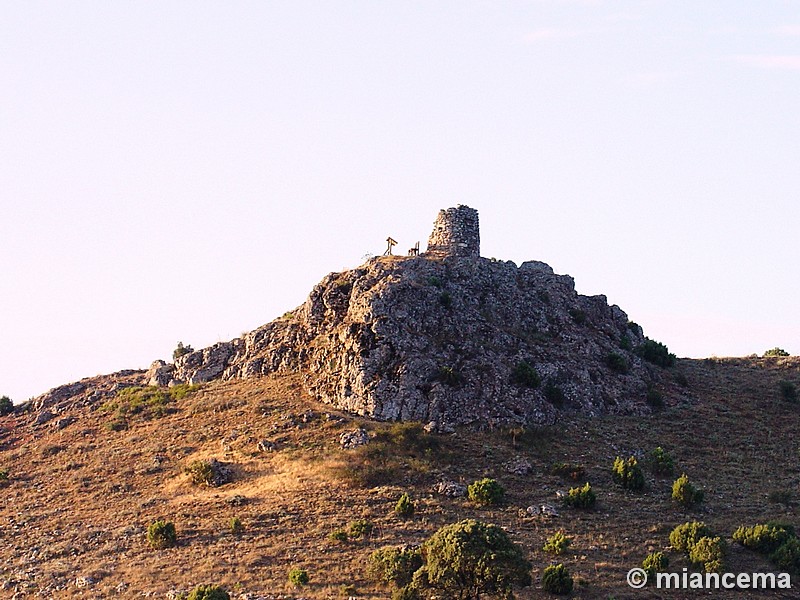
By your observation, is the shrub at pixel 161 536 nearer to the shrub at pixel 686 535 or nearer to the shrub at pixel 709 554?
the shrub at pixel 686 535

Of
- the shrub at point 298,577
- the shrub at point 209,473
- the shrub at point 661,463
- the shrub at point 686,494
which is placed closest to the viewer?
the shrub at point 298,577

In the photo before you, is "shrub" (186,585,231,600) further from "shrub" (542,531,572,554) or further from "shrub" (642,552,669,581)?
"shrub" (642,552,669,581)

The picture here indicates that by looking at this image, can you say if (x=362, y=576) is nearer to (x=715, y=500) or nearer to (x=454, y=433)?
(x=454, y=433)

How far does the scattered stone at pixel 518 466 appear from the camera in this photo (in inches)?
2405

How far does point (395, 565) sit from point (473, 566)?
4.31 m

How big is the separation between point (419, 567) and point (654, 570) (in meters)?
12.3

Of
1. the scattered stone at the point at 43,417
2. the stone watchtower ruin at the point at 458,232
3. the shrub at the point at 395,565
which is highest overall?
the stone watchtower ruin at the point at 458,232

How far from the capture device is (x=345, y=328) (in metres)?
71.9

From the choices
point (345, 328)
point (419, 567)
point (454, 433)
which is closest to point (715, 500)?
point (454, 433)

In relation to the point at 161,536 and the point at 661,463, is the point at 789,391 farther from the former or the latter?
the point at 161,536

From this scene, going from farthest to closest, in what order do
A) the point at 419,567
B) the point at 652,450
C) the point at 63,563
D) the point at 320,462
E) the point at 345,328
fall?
the point at 345,328
the point at 652,450
the point at 320,462
the point at 63,563
the point at 419,567

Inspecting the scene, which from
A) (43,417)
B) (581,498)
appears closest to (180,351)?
(43,417)

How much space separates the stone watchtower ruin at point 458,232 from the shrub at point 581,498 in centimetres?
3017

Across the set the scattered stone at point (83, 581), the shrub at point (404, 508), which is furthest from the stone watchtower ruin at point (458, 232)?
the scattered stone at point (83, 581)
